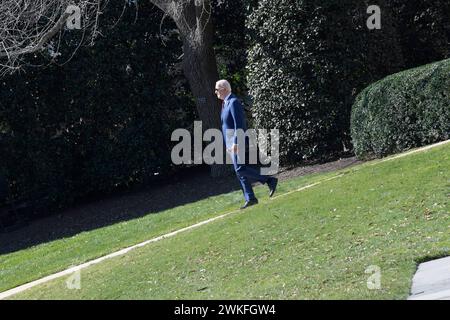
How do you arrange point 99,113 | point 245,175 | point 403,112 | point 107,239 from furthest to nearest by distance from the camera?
1. point 99,113
2. point 403,112
3. point 107,239
4. point 245,175

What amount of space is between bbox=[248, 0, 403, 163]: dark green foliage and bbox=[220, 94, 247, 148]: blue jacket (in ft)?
14.3

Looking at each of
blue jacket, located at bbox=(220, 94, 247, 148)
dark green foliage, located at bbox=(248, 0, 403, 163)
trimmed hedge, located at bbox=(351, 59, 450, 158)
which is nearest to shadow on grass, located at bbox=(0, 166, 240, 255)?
dark green foliage, located at bbox=(248, 0, 403, 163)

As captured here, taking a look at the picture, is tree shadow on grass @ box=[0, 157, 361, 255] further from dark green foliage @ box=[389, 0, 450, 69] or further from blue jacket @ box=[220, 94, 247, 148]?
blue jacket @ box=[220, 94, 247, 148]

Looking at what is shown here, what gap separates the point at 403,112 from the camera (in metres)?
14.0

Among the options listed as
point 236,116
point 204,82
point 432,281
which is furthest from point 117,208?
point 432,281

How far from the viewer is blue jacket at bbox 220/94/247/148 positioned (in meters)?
11.3

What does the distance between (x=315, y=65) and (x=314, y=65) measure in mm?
23

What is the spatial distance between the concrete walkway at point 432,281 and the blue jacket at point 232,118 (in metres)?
3.95

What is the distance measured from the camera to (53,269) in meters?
11.6

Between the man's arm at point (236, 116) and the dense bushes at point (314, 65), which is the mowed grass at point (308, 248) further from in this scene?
the dense bushes at point (314, 65)

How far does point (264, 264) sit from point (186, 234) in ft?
7.82

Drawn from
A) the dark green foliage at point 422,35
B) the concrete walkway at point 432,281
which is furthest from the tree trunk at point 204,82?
the concrete walkway at point 432,281

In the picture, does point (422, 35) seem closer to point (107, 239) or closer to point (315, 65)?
point (315, 65)
